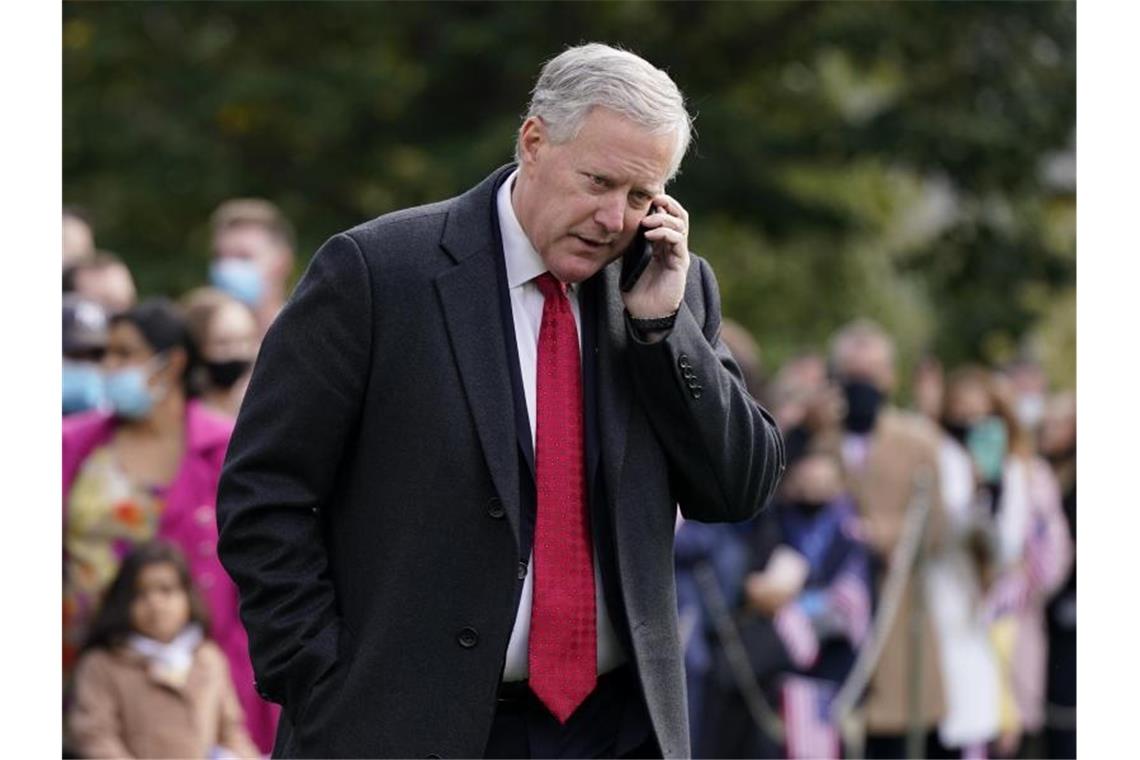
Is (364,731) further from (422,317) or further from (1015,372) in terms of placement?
(1015,372)

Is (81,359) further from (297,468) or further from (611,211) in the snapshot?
(611,211)

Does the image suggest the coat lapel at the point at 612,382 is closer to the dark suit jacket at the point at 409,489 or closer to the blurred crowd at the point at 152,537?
the dark suit jacket at the point at 409,489

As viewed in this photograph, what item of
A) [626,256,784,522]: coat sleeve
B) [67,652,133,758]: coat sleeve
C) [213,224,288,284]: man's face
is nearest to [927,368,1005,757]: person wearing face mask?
[213,224,288,284]: man's face

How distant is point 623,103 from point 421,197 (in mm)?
12051

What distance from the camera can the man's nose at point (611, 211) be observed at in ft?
13.0

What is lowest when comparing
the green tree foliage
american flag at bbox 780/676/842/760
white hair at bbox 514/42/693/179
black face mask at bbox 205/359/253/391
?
american flag at bbox 780/676/842/760

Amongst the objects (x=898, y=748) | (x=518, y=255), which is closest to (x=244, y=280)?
(x=898, y=748)

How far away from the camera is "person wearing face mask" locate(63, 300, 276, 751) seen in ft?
23.2

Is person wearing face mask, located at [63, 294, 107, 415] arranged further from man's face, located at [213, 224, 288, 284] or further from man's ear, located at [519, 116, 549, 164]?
man's ear, located at [519, 116, 549, 164]

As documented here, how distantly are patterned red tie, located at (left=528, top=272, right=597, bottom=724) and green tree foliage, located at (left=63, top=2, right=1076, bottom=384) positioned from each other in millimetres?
11391

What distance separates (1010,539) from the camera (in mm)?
10609

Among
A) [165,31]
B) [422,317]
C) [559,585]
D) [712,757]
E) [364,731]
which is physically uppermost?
[165,31]
